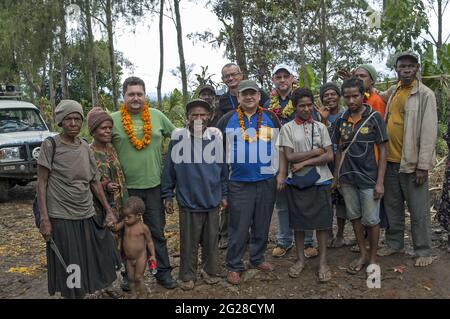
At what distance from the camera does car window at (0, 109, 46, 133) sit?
8977 mm

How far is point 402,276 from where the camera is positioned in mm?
4016

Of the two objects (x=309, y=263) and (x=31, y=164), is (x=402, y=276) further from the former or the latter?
(x=31, y=164)

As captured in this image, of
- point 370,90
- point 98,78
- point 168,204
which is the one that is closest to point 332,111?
point 370,90

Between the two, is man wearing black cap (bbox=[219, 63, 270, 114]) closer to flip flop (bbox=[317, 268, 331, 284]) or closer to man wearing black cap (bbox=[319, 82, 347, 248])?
man wearing black cap (bbox=[319, 82, 347, 248])

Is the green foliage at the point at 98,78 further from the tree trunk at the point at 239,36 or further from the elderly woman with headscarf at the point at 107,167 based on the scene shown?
the elderly woman with headscarf at the point at 107,167

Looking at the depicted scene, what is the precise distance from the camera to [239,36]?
513 inches

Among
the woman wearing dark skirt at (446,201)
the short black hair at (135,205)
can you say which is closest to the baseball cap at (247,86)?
the short black hair at (135,205)

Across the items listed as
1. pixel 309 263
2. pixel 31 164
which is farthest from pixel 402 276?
pixel 31 164

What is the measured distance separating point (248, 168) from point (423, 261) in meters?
1.89

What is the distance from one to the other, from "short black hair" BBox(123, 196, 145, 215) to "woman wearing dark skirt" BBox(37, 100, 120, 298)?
285 millimetres

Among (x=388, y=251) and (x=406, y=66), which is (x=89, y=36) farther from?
(x=388, y=251)

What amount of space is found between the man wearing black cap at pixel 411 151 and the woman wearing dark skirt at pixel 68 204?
2758 mm

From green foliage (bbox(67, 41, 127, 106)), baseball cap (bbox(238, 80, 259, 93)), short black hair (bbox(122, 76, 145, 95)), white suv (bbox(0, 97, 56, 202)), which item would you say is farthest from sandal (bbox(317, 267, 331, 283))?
green foliage (bbox(67, 41, 127, 106))
